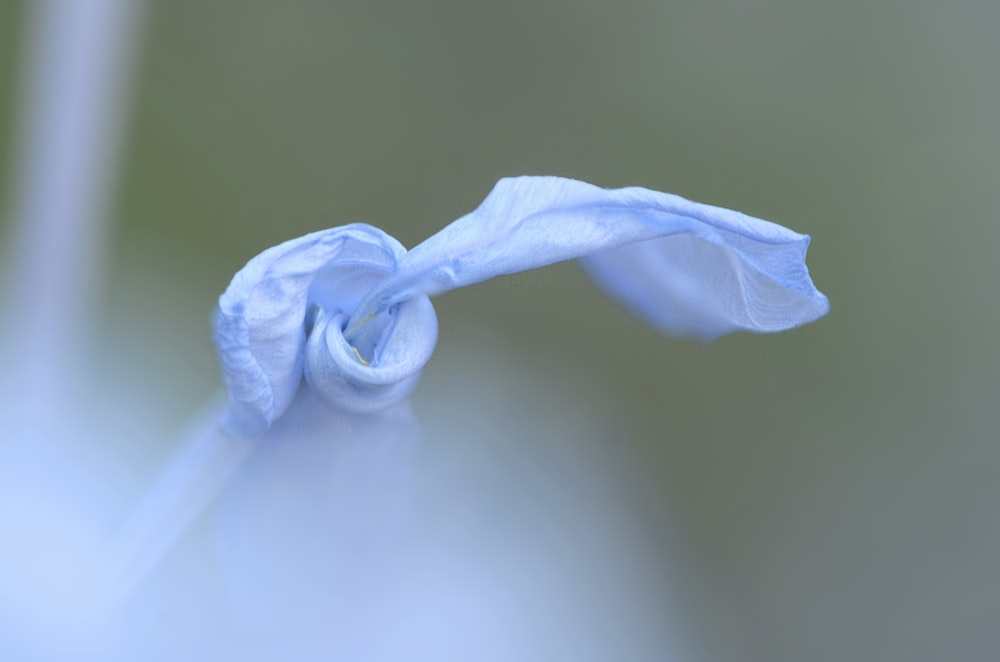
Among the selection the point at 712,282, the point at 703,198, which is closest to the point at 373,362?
the point at 712,282

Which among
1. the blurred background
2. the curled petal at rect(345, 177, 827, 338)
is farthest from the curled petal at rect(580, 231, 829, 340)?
the blurred background

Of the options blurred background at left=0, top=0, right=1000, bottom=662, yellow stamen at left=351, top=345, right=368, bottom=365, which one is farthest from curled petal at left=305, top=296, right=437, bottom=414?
blurred background at left=0, top=0, right=1000, bottom=662

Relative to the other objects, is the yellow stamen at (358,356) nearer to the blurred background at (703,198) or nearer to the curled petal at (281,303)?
the curled petal at (281,303)

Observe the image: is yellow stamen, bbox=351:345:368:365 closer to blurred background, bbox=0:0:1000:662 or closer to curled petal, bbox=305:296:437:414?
curled petal, bbox=305:296:437:414

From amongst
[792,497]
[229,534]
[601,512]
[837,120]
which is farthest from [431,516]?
[837,120]

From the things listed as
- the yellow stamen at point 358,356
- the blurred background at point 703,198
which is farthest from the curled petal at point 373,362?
the blurred background at point 703,198

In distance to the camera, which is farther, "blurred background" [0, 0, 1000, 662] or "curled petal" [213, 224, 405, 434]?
"blurred background" [0, 0, 1000, 662]
